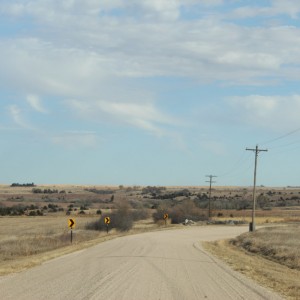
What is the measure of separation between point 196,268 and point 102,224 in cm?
4838

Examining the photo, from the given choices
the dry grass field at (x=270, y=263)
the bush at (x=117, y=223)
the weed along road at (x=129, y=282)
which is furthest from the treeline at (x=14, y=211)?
the weed along road at (x=129, y=282)

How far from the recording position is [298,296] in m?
13.6

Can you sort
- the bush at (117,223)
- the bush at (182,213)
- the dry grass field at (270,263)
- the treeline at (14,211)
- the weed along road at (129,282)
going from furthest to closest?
1. the treeline at (14,211)
2. the bush at (182,213)
3. the bush at (117,223)
4. the dry grass field at (270,263)
5. the weed along road at (129,282)

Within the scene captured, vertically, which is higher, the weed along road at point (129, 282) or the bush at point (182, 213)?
the weed along road at point (129, 282)

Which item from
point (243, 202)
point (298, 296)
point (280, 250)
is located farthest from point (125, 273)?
point (243, 202)

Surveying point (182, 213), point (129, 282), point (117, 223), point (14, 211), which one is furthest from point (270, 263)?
point (14, 211)

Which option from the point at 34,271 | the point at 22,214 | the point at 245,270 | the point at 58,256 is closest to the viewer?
the point at 34,271

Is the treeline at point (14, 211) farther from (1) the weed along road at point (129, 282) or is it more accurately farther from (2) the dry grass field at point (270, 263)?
(1) the weed along road at point (129, 282)

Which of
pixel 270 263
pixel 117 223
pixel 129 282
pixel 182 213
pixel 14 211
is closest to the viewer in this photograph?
pixel 129 282

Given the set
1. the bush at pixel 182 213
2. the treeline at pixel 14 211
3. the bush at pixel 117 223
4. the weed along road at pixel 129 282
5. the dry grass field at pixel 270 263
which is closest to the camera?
the weed along road at pixel 129 282

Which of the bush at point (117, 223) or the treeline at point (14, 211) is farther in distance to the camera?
the treeline at point (14, 211)

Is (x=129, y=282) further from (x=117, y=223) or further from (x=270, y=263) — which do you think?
(x=117, y=223)

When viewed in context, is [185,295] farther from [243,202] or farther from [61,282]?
[243,202]

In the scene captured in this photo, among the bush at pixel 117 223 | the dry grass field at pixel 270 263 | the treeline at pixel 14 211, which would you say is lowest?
the treeline at pixel 14 211
